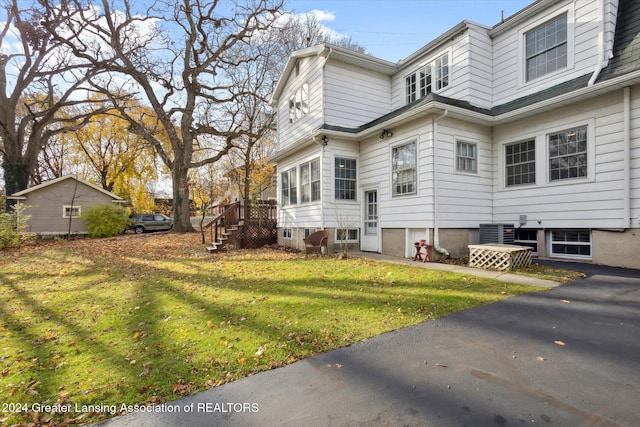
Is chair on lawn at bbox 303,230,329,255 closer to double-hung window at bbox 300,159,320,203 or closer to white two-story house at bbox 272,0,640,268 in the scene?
white two-story house at bbox 272,0,640,268

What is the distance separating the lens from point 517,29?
9492 millimetres

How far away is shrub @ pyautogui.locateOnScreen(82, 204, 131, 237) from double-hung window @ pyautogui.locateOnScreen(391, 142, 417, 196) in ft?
61.8

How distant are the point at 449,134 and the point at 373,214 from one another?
3642 mm

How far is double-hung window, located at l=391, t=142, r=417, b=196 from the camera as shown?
29.7 feet

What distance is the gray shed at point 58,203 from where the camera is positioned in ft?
64.8

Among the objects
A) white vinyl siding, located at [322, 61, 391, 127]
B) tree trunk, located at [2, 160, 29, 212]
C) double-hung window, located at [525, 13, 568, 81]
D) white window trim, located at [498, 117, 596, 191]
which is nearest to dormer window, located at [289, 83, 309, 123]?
white vinyl siding, located at [322, 61, 391, 127]

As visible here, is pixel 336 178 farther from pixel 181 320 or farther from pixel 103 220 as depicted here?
pixel 103 220

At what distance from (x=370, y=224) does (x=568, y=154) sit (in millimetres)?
5870

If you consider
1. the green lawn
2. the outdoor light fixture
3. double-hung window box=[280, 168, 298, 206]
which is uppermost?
the outdoor light fixture

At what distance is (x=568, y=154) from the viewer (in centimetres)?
792

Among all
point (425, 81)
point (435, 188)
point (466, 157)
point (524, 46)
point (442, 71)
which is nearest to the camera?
point (435, 188)

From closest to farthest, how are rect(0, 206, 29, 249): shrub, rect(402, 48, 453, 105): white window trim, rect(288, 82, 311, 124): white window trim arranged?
rect(402, 48, 453, 105): white window trim → rect(288, 82, 311, 124): white window trim → rect(0, 206, 29, 249): shrub

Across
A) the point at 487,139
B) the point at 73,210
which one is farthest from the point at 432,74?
the point at 73,210

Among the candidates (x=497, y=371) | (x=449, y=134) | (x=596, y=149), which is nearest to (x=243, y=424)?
(x=497, y=371)
